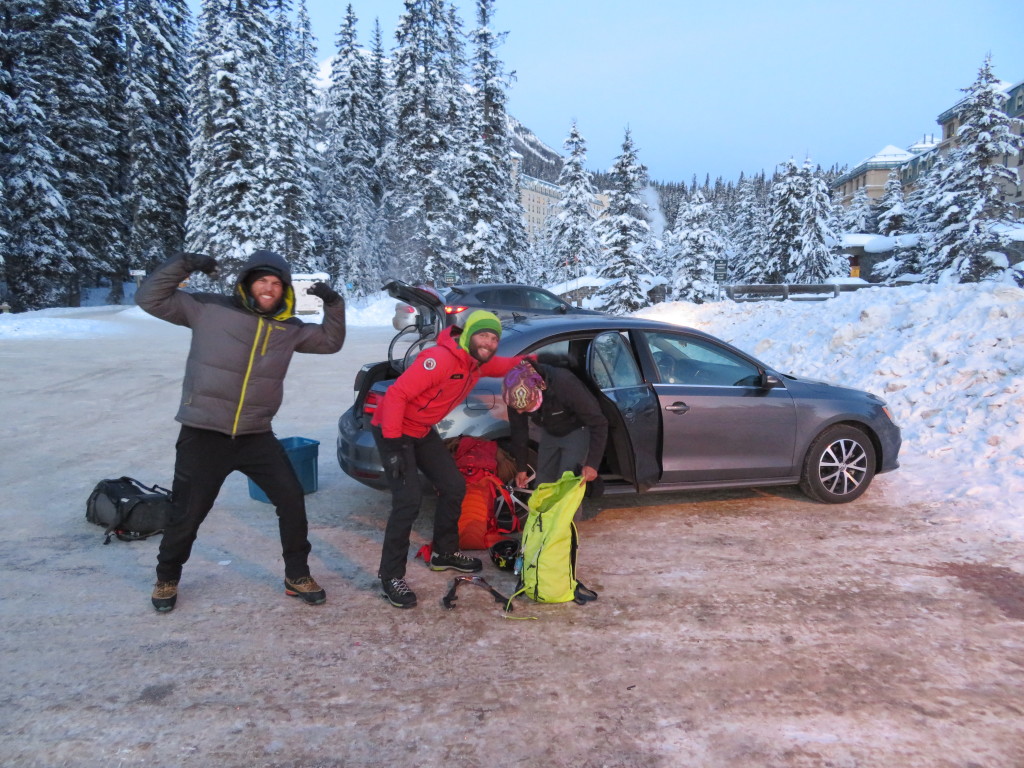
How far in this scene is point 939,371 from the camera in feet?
26.3

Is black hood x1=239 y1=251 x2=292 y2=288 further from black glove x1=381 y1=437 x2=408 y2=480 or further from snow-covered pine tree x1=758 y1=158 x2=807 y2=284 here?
snow-covered pine tree x1=758 y1=158 x2=807 y2=284

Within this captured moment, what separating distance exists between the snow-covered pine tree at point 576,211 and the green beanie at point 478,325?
42071mm

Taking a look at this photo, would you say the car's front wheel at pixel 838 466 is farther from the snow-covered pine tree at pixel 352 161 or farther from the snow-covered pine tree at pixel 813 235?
the snow-covered pine tree at pixel 813 235

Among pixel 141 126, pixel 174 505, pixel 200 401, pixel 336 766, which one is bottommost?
pixel 336 766

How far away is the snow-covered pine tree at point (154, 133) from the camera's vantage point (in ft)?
114

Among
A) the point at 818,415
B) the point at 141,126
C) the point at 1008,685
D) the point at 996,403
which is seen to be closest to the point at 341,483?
the point at 818,415

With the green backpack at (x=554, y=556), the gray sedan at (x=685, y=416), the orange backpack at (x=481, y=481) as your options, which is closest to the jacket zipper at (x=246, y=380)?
the gray sedan at (x=685, y=416)

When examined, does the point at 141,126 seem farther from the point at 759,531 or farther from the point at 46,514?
the point at 759,531

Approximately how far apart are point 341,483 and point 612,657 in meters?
3.70

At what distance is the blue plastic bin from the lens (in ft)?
18.9

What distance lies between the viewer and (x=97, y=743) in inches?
107

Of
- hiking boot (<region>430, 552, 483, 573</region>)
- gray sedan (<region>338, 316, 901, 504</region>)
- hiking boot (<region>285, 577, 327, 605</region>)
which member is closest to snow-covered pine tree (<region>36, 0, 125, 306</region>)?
gray sedan (<region>338, 316, 901, 504</region>)

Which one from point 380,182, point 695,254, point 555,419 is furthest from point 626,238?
point 555,419

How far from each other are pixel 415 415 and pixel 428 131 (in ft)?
119
